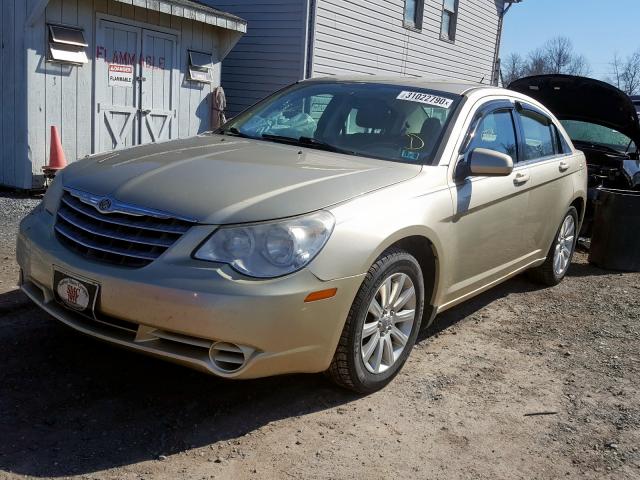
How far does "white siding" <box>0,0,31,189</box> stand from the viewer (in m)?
7.94

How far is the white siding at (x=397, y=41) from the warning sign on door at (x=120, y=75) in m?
4.24

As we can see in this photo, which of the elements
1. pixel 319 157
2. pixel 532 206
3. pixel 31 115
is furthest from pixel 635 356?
pixel 31 115

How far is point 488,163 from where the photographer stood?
405 centimetres

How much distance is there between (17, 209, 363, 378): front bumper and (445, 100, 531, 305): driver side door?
1.15 m

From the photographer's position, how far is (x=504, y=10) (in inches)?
799

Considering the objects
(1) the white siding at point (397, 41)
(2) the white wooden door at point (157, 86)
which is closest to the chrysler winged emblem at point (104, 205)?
(2) the white wooden door at point (157, 86)

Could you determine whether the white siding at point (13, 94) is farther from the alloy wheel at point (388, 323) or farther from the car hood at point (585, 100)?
the alloy wheel at point (388, 323)

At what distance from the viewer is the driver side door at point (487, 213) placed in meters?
4.12

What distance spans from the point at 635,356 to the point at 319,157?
8.32 ft

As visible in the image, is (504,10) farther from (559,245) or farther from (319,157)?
(319,157)

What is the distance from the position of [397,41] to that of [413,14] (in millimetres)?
1127

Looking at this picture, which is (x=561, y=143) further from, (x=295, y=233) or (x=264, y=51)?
(x=264, y=51)

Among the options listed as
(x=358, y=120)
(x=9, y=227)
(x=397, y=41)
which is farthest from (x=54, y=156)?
(x=397, y=41)

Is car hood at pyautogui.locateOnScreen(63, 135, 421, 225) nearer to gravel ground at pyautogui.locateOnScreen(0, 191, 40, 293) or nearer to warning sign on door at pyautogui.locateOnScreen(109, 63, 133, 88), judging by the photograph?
gravel ground at pyautogui.locateOnScreen(0, 191, 40, 293)
